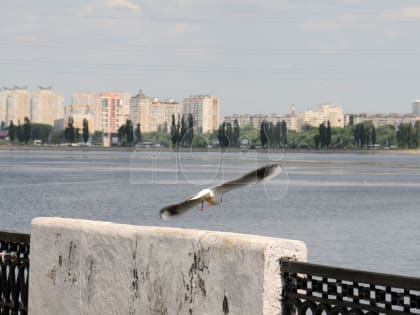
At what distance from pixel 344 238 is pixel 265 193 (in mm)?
56596

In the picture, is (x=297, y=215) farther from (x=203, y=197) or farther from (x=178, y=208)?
(x=178, y=208)

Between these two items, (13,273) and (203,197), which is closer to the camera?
(13,273)

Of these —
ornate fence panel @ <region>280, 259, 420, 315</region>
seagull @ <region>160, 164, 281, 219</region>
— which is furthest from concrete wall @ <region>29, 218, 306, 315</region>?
seagull @ <region>160, 164, 281, 219</region>

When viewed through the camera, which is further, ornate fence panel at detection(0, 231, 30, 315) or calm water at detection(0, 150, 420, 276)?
calm water at detection(0, 150, 420, 276)

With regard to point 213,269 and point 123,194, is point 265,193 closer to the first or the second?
point 123,194

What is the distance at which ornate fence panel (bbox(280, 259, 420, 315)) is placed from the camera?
16.8ft

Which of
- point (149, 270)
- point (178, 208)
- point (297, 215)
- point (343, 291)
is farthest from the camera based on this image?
point (297, 215)

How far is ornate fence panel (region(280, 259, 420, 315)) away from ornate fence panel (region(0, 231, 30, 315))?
106 inches

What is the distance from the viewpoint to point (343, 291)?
5383mm

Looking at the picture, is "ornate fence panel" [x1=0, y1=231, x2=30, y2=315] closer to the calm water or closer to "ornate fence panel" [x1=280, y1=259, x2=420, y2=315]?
"ornate fence panel" [x1=280, y1=259, x2=420, y2=315]

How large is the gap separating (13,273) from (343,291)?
11.0 ft

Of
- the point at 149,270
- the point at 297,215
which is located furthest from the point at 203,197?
the point at 297,215

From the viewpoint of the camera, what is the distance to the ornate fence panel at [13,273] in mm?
7797

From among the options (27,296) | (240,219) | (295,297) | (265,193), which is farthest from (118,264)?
(265,193)
